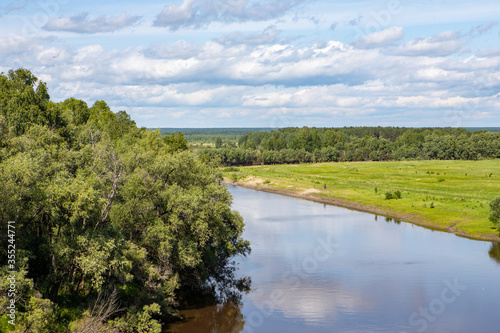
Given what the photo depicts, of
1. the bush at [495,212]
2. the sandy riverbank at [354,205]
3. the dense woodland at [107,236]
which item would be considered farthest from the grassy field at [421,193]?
the dense woodland at [107,236]

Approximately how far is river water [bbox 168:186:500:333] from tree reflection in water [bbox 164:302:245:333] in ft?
0.22

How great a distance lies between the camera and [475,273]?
146ft

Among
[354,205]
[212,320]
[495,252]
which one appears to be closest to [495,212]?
[495,252]

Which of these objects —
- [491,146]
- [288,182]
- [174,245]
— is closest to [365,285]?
[174,245]

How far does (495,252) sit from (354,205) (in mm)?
36459

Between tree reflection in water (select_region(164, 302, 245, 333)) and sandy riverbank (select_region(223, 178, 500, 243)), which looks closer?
tree reflection in water (select_region(164, 302, 245, 333))

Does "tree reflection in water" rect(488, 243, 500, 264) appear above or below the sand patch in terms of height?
below

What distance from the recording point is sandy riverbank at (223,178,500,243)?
64.4 meters

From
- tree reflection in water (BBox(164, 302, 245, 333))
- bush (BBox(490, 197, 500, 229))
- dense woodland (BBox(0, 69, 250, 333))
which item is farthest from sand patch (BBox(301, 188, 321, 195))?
tree reflection in water (BBox(164, 302, 245, 333))

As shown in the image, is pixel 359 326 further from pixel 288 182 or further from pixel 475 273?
pixel 288 182

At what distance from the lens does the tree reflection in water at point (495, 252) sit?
5056cm

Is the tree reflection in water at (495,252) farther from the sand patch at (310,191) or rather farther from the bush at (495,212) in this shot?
the sand patch at (310,191)

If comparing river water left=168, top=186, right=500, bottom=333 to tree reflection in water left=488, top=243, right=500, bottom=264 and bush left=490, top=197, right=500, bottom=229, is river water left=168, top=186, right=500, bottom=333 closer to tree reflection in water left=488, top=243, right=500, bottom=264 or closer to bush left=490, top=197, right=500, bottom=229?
tree reflection in water left=488, top=243, right=500, bottom=264

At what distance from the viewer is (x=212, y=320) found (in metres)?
33.4
